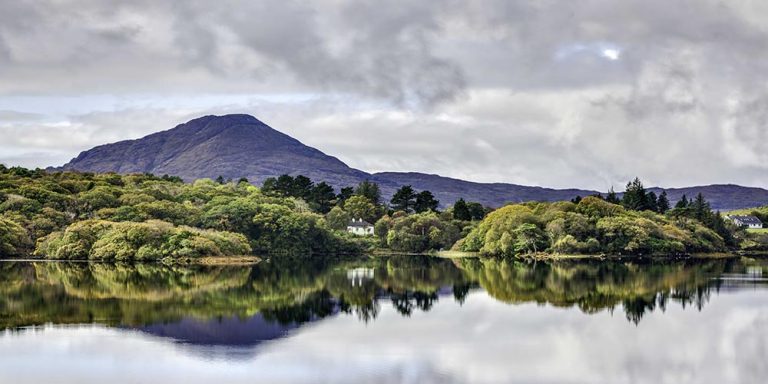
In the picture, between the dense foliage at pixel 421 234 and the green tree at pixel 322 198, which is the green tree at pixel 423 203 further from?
the dense foliage at pixel 421 234

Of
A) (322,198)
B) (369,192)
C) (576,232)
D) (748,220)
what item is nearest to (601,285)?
(576,232)

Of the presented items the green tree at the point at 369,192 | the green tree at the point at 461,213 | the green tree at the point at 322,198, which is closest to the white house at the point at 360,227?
the green tree at the point at 322,198

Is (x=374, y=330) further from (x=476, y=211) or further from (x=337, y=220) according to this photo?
(x=476, y=211)

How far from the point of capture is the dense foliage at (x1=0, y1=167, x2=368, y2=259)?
68625 millimetres

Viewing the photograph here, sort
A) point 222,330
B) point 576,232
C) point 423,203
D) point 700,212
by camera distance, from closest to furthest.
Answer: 1. point 222,330
2. point 576,232
3. point 700,212
4. point 423,203

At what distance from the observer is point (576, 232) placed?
8512cm

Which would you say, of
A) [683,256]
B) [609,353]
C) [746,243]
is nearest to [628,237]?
[683,256]

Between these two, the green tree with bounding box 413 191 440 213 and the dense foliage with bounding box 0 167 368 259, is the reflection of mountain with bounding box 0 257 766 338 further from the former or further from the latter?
the green tree with bounding box 413 191 440 213

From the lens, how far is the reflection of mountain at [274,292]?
97.2 feet

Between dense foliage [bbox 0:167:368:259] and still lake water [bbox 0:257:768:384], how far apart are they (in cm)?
1898

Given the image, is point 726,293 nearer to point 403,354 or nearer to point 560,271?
point 560,271

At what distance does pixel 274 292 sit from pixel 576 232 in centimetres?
5107

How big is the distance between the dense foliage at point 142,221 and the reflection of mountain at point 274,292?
22.2 feet

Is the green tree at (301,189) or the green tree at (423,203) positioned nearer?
the green tree at (301,189)
